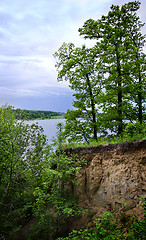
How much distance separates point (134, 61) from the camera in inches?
513

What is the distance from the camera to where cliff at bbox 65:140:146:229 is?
670cm

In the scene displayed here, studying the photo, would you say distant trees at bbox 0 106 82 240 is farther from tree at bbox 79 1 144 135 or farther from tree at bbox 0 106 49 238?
tree at bbox 79 1 144 135

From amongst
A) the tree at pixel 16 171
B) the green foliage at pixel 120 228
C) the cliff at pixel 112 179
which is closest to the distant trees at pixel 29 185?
the tree at pixel 16 171

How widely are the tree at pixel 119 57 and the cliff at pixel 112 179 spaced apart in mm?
4406

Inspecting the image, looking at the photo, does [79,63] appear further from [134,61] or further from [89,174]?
[89,174]

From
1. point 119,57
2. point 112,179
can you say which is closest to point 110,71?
point 119,57

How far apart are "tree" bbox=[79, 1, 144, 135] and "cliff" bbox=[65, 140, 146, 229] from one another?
441 centimetres

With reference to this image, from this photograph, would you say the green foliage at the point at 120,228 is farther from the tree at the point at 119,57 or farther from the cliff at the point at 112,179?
the tree at the point at 119,57

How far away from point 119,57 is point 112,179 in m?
8.76

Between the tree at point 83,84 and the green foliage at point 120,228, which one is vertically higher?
the tree at point 83,84

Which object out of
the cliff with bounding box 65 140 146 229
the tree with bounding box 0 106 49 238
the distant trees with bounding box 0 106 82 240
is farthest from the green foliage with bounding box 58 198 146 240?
the tree with bounding box 0 106 49 238

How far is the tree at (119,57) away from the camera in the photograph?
12164 millimetres

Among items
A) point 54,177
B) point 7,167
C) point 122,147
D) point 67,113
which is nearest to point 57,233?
point 54,177

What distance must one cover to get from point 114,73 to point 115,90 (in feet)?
4.48
